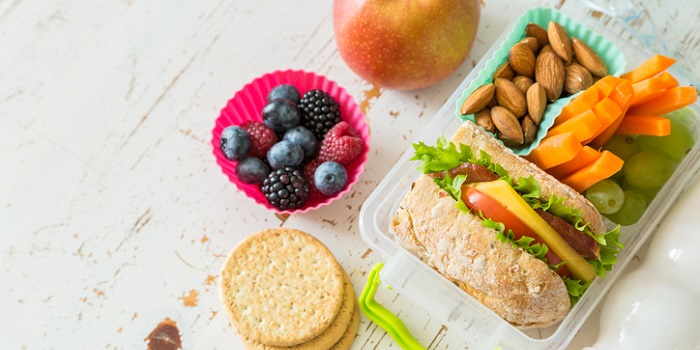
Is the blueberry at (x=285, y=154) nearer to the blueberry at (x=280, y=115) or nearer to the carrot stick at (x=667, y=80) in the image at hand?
the blueberry at (x=280, y=115)

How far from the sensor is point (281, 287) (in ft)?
4.51

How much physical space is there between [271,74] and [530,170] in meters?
0.57

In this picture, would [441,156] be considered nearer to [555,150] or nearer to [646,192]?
[555,150]

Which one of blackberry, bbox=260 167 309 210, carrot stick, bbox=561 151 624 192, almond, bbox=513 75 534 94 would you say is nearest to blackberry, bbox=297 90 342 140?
blackberry, bbox=260 167 309 210

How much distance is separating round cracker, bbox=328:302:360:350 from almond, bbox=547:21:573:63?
0.64m

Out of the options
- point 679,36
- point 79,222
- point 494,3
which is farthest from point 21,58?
point 679,36

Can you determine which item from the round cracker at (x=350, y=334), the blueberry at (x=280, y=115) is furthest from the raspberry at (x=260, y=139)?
the round cracker at (x=350, y=334)

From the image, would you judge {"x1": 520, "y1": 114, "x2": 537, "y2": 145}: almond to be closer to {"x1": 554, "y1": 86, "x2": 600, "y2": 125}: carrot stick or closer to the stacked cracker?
{"x1": 554, "y1": 86, "x2": 600, "y2": 125}: carrot stick

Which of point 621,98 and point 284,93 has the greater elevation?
point 621,98

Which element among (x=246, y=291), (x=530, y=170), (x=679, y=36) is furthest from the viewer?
(x=679, y=36)

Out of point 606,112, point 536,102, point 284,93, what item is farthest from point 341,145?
point 606,112

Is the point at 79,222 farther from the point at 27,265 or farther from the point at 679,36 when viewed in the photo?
the point at 679,36

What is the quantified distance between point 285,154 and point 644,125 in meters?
0.67

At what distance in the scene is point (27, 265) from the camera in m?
1.44
